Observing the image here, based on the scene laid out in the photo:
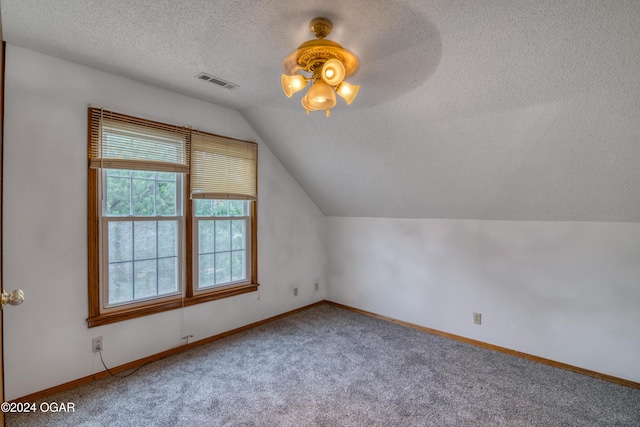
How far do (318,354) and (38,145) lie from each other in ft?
9.11

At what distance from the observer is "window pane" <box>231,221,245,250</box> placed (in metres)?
3.50

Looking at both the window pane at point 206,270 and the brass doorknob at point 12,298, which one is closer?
the brass doorknob at point 12,298

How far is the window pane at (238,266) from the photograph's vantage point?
3506 mm

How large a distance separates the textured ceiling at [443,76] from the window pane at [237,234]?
1214mm

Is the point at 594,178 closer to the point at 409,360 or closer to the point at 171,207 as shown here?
the point at 409,360

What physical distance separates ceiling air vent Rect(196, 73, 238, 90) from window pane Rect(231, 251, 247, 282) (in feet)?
5.66

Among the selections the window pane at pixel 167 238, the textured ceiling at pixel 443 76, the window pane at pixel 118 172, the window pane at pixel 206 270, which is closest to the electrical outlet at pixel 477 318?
the textured ceiling at pixel 443 76

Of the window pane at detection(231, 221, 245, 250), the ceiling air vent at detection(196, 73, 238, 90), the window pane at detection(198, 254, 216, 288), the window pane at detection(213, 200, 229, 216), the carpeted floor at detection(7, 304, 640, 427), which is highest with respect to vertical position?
the ceiling air vent at detection(196, 73, 238, 90)

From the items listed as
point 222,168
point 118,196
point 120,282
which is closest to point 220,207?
point 222,168

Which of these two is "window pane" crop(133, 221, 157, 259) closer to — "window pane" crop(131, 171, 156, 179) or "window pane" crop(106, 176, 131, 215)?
"window pane" crop(106, 176, 131, 215)

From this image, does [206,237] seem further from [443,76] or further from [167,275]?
[443,76]

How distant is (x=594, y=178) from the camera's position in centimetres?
233

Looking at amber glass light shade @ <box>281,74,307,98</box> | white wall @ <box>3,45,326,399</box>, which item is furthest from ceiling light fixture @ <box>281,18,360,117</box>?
white wall @ <box>3,45,326,399</box>

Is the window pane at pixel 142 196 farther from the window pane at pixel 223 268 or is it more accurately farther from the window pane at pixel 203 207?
the window pane at pixel 223 268
